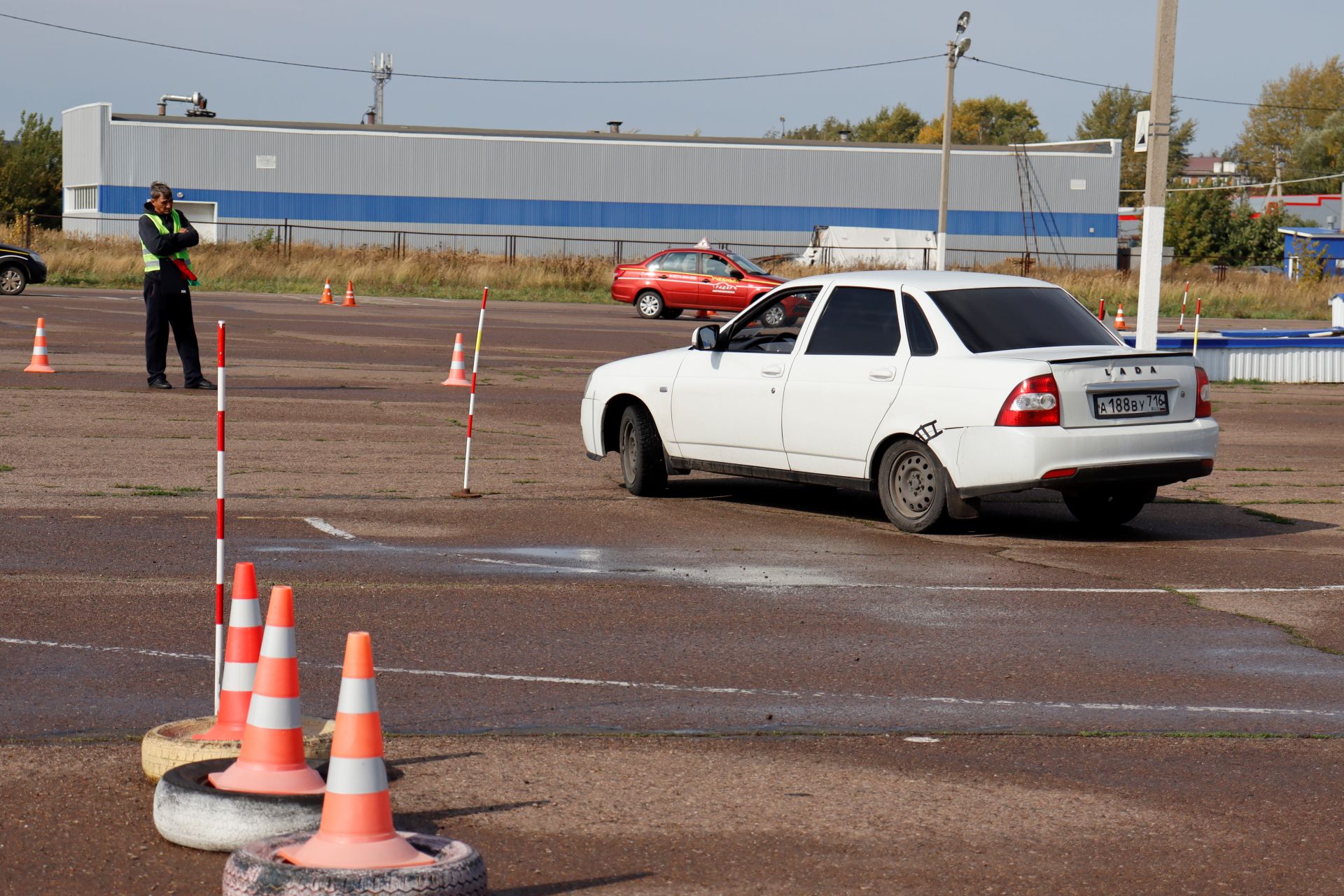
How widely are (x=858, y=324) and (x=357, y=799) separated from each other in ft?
25.7

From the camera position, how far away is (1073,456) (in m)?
10.5

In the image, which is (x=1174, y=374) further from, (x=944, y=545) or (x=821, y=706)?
(x=821, y=706)

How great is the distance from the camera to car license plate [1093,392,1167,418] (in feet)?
34.9

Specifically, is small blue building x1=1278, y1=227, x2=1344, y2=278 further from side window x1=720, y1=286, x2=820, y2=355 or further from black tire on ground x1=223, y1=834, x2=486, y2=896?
black tire on ground x1=223, y1=834, x2=486, y2=896

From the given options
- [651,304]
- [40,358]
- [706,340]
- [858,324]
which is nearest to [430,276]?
[651,304]

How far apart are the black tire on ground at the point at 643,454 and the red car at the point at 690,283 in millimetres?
25259

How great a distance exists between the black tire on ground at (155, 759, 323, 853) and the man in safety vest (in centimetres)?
1332

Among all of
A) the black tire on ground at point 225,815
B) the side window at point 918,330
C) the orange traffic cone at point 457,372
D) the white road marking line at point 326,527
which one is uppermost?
the side window at point 918,330

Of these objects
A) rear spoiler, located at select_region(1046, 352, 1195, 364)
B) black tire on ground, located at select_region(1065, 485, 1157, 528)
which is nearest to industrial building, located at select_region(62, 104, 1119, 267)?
black tire on ground, located at select_region(1065, 485, 1157, 528)

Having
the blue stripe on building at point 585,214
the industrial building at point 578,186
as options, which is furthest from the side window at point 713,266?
the blue stripe on building at point 585,214

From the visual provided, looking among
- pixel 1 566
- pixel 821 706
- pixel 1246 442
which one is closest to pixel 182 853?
pixel 821 706

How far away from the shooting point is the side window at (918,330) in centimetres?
1115

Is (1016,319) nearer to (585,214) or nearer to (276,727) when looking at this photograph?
(276,727)

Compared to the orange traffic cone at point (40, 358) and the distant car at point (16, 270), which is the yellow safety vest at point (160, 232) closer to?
the orange traffic cone at point (40, 358)
